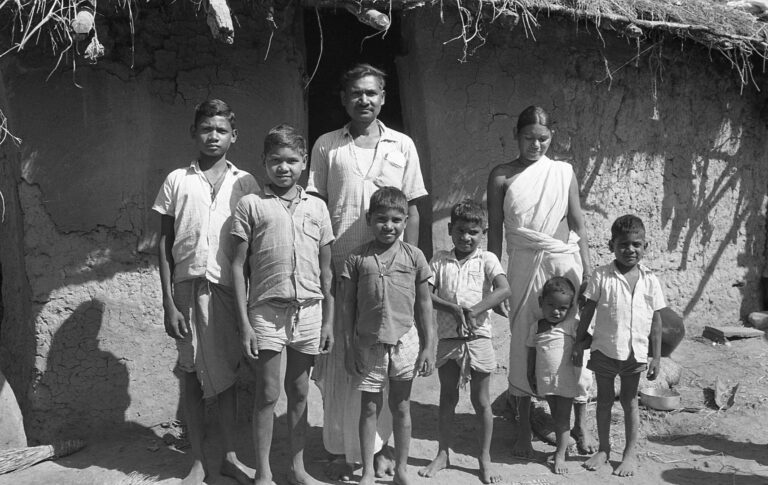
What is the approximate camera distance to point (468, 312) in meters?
3.83

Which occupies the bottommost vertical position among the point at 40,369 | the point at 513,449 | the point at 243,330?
the point at 513,449

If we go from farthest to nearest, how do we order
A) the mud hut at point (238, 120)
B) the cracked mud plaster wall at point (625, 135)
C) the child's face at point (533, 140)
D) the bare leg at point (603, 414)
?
the cracked mud plaster wall at point (625, 135)
the mud hut at point (238, 120)
the child's face at point (533, 140)
the bare leg at point (603, 414)

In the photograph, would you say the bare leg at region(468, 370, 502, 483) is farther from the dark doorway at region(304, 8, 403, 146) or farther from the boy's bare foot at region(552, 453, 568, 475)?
the dark doorway at region(304, 8, 403, 146)

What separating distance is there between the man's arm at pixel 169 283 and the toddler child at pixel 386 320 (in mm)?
770

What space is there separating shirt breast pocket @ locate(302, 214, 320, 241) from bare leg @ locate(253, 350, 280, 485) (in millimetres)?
557

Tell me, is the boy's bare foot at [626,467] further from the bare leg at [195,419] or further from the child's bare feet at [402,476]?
the bare leg at [195,419]

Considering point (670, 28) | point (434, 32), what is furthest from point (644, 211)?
point (434, 32)

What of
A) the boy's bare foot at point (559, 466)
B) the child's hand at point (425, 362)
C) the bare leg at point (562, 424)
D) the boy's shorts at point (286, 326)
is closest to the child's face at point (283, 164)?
the boy's shorts at point (286, 326)

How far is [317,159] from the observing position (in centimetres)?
394

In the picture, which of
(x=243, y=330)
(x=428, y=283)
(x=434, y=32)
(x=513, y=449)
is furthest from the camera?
(x=434, y=32)

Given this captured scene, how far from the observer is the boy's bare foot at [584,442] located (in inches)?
166

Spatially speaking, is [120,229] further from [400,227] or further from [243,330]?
[400,227]

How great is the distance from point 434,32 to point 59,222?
2461 millimetres

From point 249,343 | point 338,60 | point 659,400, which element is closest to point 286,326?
point 249,343
